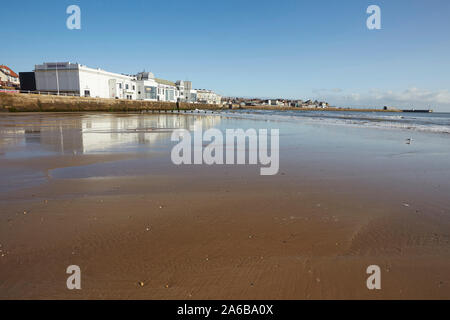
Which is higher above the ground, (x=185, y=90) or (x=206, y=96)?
(x=206, y=96)

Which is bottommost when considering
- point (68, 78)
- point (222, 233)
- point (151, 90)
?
point (222, 233)

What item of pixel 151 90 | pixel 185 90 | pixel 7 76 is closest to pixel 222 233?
pixel 151 90

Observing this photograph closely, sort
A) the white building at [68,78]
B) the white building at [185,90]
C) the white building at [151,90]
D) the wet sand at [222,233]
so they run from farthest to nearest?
the white building at [185,90]
the white building at [151,90]
the white building at [68,78]
the wet sand at [222,233]

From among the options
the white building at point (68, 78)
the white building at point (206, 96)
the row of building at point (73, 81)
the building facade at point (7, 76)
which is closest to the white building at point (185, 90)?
the white building at point (206, 96)

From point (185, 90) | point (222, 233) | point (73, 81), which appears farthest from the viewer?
point (185, 90)

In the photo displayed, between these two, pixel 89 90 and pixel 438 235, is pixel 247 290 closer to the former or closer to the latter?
pixel 438 235

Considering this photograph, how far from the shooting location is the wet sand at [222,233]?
236 centimetres

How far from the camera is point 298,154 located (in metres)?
8.88

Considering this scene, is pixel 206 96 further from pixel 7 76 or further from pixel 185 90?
pixel 7 76

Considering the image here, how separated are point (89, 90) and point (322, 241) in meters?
58.9

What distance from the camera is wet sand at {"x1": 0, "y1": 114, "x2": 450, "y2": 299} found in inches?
93.0

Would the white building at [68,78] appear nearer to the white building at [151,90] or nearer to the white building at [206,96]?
the white building at [151,90]

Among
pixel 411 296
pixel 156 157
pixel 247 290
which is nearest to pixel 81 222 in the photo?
pixel 247 290

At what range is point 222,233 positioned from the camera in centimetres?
331
